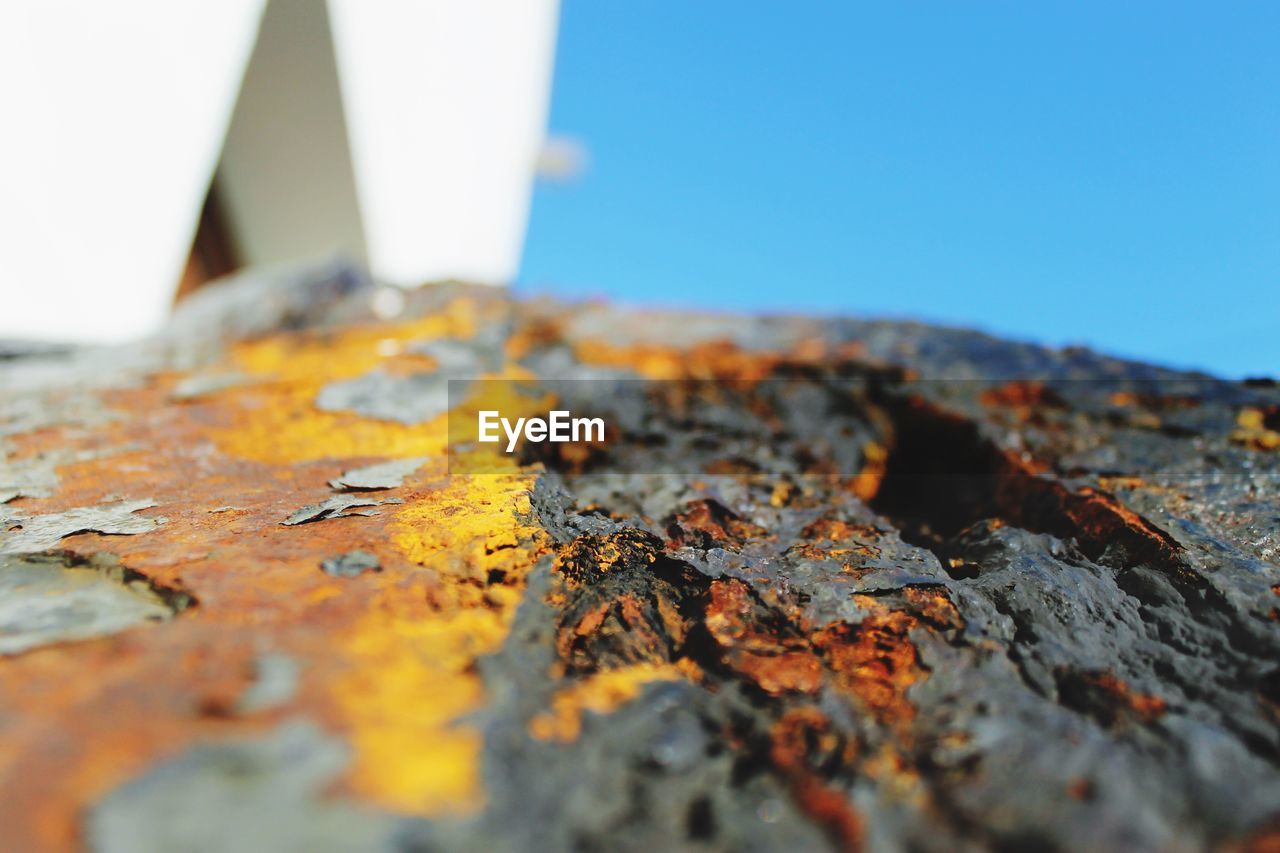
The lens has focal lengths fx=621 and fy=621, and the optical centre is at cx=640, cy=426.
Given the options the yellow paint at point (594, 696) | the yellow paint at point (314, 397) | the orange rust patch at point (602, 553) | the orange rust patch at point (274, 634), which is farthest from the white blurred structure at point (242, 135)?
the yellow paint at point (594, 696)

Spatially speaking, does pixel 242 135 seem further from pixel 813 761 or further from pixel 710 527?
pixel 813 761

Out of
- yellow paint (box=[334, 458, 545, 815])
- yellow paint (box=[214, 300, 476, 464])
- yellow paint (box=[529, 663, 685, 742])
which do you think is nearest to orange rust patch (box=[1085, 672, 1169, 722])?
yellow paint (box=[529, 663, 685, 742])

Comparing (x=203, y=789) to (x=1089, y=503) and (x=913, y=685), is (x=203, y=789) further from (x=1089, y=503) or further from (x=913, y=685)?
(x=1089, y=503)

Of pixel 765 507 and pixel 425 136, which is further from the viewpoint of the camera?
pixel 425 136

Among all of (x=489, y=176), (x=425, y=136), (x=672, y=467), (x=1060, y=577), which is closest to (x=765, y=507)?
(x=672, y=467)

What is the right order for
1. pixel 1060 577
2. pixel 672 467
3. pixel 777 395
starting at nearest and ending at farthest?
pixel 1060 577, pixel 672 467, pixel 777 395

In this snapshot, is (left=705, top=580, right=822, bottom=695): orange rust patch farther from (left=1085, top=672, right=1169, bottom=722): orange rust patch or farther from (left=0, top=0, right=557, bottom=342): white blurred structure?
(left=0, top=0, right=557, bottom=342): white blurred structure
